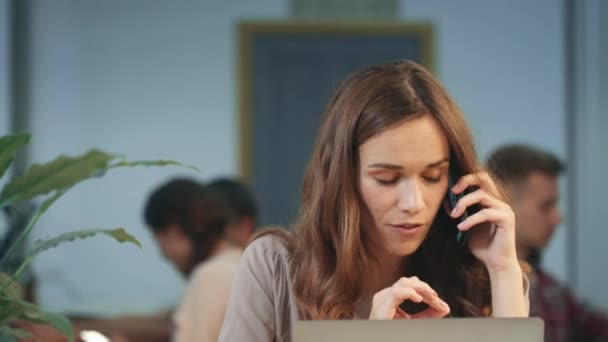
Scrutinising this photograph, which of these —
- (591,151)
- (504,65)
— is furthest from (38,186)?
(504,65)

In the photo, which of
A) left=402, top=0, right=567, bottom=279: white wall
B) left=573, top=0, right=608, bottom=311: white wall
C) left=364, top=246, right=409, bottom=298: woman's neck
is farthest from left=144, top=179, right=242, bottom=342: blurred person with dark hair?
left=402, top=0, right=567, bottom=279: white wall

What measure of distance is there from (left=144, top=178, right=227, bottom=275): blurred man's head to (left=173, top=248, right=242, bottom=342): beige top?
307 mm

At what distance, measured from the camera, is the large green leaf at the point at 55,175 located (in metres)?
1.18

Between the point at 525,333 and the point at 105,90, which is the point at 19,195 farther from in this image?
the point at 105,90

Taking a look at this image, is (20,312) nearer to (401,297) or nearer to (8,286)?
(8,286)

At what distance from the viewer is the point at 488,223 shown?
1521 millimetres

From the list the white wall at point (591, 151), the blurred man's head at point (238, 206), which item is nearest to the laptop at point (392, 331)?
the blurred man's head at point (238, 206)

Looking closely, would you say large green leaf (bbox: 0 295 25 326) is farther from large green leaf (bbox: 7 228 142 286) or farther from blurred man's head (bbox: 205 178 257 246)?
blurred man's head (bbox: 205 178 257 246)

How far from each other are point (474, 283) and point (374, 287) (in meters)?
0.17

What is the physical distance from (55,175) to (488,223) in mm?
699

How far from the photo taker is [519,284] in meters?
1.48

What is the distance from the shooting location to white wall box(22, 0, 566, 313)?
5.09 meters

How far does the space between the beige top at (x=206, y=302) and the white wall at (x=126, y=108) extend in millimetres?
2560

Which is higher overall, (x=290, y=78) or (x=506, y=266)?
(x=506, y=266)
